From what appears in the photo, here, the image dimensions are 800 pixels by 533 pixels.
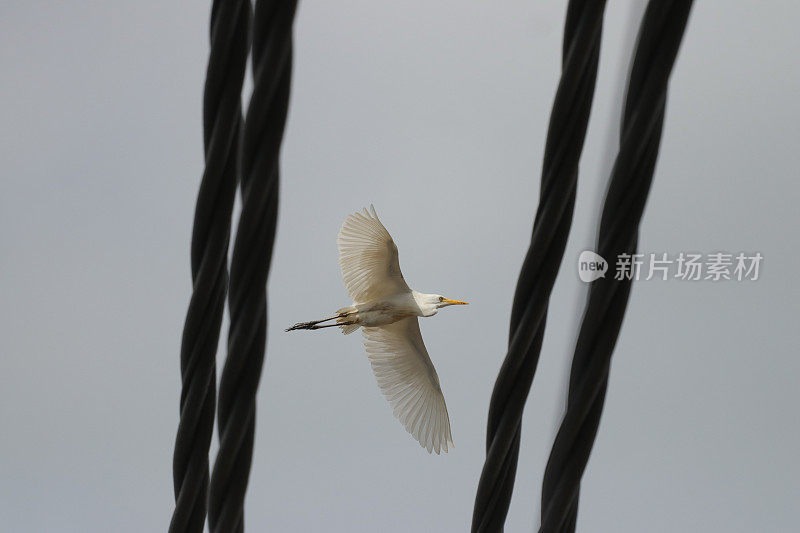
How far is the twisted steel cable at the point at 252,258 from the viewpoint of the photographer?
0.66 m

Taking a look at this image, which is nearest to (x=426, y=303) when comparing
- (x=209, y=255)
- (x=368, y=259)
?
(x=368, y=259)

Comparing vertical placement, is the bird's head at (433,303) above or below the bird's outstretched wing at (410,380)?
above

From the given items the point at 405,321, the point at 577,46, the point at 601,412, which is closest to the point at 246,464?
the point at 601,412

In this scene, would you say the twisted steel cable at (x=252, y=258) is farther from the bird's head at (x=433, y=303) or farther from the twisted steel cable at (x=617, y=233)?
the bird's head at (x=433, y=303)

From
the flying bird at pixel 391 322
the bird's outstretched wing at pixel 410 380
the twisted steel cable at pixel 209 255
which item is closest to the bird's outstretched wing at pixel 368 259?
the flying bird at pixel 391 322

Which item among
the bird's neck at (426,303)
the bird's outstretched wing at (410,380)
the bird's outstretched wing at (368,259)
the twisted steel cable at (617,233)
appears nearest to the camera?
the twisted steel cable at (617,233)

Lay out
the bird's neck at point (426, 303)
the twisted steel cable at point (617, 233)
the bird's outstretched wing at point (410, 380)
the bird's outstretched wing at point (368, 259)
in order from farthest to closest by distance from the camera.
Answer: the bird's neck at point (426, 303), the bird's outstretched wing at point (368, 259), the bird's outstretched wing at point (410, 380), the twisted steel cable at point (617, 233)

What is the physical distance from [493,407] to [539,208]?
176mm

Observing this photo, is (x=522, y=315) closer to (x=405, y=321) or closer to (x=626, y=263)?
(x=626, y=263)

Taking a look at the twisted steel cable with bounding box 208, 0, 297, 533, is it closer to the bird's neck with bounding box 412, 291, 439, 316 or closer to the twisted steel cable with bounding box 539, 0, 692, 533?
the twisted steel cable with bounding box 539, 0, 692, 533

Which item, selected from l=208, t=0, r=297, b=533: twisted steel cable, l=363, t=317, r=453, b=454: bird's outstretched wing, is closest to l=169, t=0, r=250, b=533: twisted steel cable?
l=208, t=0, r=297, b=533: twisted steel cable

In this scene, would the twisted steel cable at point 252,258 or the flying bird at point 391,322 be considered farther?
the flying bird at point 391,322

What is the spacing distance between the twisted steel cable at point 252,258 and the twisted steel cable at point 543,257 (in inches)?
8.2

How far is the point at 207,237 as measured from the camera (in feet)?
2.35
